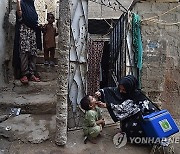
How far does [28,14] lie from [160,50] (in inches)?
107

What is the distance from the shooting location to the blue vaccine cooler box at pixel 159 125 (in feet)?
12.8

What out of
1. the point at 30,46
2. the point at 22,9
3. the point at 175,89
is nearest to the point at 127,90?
the point at 175,89

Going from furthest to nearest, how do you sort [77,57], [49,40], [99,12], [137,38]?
[99,12] < [49,40] < [137,38] < [77,57]

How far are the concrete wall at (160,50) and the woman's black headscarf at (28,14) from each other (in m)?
2.08

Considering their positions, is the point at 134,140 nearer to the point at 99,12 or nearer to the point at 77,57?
the point at 77,57

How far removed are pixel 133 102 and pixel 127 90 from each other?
20 cm

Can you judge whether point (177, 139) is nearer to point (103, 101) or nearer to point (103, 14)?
point (103, 101)

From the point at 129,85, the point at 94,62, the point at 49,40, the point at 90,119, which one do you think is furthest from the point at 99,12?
the point at 90,119

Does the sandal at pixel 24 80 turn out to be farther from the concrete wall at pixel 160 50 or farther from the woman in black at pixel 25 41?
the concrete wall at pixel 160 50

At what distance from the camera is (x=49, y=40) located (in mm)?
6723

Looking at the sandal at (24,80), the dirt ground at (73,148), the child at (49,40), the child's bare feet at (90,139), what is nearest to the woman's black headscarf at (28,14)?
the child at (49,40)

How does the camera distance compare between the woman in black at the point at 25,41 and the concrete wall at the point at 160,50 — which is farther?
the woman in black at the point at 25,41

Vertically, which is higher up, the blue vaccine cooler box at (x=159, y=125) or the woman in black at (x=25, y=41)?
the woman in black at (x=25, y=41)

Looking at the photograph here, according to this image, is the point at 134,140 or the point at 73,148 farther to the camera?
the point at 134,140
